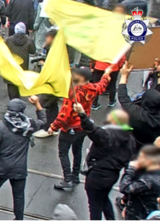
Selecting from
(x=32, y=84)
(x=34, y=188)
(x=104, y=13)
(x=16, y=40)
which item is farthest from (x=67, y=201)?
(x=16, y=40)

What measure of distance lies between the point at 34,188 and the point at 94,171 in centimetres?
157

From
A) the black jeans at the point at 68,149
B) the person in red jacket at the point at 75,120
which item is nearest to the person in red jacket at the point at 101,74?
the person in red jacket at the point at 75,120

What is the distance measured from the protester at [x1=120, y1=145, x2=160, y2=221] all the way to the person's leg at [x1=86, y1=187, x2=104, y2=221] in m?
0.39

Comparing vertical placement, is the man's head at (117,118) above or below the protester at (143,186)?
above

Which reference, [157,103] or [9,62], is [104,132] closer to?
[157,103]

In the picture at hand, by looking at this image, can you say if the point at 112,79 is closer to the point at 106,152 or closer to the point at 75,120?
the point at 75,120

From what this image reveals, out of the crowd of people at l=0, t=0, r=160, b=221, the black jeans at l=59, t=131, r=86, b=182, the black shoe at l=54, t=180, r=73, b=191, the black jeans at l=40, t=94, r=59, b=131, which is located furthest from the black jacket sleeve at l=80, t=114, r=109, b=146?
the black jeans at l=40, t=94, r=59, b=131

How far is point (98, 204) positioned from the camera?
4.20m

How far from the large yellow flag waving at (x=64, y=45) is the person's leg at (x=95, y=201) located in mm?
1108

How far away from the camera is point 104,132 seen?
372cm

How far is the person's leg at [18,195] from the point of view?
14.2 feet

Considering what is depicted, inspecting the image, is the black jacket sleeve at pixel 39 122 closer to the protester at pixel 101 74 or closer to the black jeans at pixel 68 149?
the black jeans at pixel 68 149

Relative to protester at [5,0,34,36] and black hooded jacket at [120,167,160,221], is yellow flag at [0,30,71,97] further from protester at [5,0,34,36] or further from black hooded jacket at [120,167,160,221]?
protester at [5,0,34,36]

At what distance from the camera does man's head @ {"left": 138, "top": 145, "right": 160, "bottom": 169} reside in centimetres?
322
